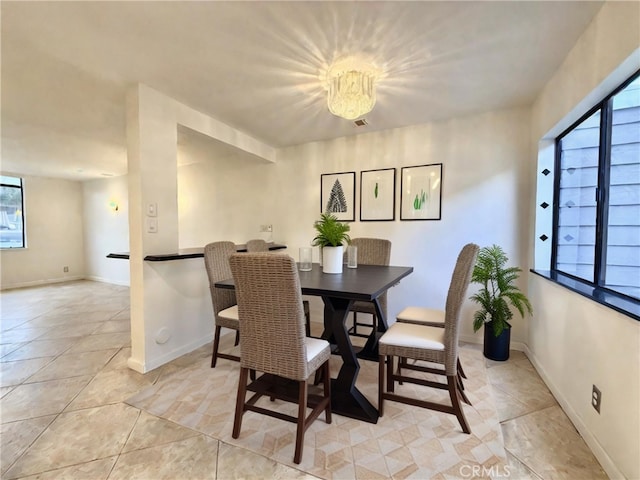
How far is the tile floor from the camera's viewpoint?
1.43 metres

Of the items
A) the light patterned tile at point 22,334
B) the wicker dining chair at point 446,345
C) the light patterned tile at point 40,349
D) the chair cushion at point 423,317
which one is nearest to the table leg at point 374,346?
the chair cushion at point 423,317

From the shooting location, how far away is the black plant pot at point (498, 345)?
262 cm

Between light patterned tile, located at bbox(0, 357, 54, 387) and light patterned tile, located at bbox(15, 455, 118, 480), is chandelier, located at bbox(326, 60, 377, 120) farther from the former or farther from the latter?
light patterned tile, located at bbox(0, 357, 54, 387)

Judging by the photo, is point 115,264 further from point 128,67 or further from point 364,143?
point 364,143

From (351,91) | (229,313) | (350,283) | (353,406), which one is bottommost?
(353,406)

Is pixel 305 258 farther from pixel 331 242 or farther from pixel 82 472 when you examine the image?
pixel 82 472

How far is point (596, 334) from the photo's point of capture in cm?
158

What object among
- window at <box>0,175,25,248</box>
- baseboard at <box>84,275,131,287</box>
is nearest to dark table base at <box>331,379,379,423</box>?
baseboard at <box>84,275,131,287</box>

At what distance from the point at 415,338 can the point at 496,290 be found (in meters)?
1.54

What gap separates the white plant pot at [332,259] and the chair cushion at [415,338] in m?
0.65

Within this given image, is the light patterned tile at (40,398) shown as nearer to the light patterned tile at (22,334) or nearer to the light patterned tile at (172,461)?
the light patterned tile at (172,461)

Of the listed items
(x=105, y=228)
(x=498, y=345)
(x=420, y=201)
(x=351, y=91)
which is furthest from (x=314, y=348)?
(x=105, y=228)

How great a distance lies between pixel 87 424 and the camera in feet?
5.87

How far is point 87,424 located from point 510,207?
3.80 metres
